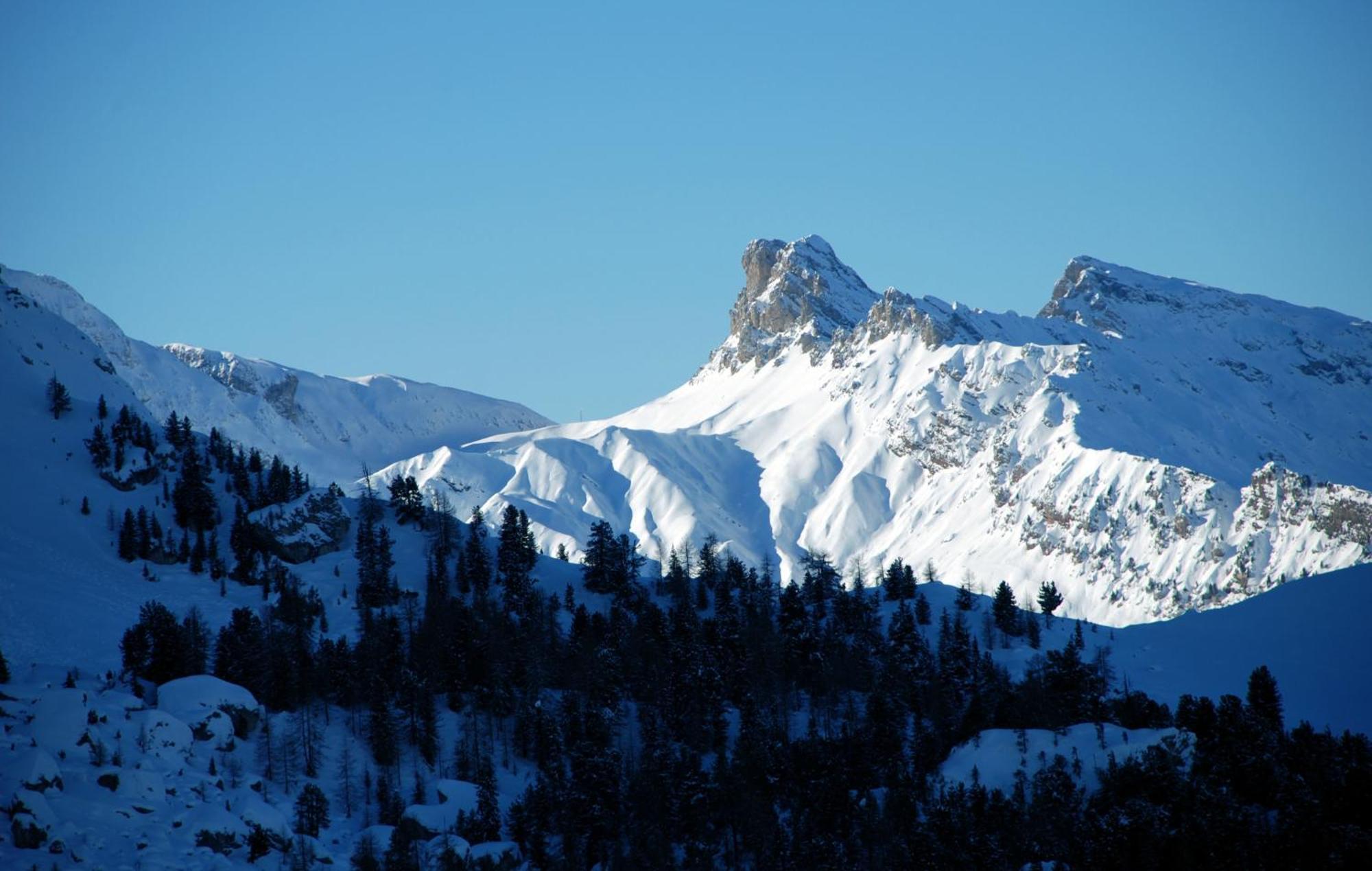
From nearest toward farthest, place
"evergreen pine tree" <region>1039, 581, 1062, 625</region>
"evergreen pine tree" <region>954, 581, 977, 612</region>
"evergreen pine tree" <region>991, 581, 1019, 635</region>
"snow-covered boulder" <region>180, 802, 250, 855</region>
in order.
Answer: "snow-covered boulder" <region>180, 802, 250, 855</region>
"evergreen pine tree" <region>991, 581, 1019, 635</region>
"evergreen pine tree" <region>954, 581, 977, 612</region>
"evergreen pine tree" <region>1039, 581, 1062, 625</region>

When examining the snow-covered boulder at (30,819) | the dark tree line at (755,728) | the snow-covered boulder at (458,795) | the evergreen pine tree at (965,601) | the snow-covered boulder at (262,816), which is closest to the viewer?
the snow-covered boulder at (30,819)

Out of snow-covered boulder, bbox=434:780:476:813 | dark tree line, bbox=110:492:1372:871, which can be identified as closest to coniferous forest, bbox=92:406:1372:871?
dark tree line, bbox=110:492:1372:871

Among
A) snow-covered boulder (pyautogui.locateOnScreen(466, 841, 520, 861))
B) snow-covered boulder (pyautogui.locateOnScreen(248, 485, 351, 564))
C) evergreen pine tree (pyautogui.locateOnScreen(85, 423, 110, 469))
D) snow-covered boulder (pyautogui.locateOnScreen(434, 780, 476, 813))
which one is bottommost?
snow-covered boulder (pyautogui.locateOnScreen(466, 841, 520, 861))

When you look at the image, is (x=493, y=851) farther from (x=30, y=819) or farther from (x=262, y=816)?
(x=30, y=819)

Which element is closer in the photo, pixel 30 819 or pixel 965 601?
pixel 30 819

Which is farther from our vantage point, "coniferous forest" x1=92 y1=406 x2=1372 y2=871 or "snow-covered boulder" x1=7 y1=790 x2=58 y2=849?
"coniferous forest" x1=92 y1=406 x2=1372 y2=871

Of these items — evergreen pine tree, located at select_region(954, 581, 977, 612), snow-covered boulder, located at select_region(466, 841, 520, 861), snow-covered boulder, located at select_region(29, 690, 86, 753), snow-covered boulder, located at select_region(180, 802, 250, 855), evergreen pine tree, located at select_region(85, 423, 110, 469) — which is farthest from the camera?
evergreen pine tree, located at select_region(85, 423, 110, 469)

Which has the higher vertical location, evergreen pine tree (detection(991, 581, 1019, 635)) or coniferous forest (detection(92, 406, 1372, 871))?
evergreen pine tree (detection(991, 581, 1019, 635))

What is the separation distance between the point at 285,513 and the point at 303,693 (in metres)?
48.3

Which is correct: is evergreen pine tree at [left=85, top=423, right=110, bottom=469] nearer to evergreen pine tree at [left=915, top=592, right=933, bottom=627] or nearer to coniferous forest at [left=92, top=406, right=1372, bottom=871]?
coniferous forest at [left=92, top=406, right=1372, bottom=871]

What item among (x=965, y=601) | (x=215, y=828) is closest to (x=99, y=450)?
(x=215, y=828)

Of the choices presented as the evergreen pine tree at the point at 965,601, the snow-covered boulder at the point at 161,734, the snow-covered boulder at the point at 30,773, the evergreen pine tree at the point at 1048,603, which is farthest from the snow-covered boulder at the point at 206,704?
the evergreen pine tree at the point at 1048,603

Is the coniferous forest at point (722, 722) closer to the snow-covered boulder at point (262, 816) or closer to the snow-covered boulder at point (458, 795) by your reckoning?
the snow-covered boulder at point (458, 795)

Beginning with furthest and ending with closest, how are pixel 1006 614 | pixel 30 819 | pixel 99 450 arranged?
1. pixel 99 450
2. pixel 1006 614
3. pixel 30 819
